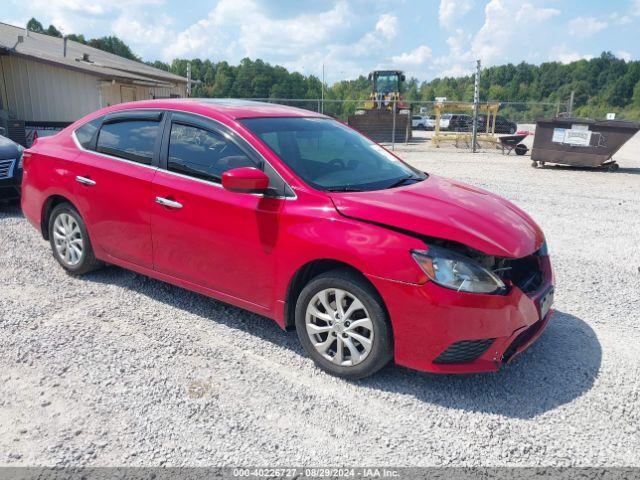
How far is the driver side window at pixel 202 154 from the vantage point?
12.3 feet

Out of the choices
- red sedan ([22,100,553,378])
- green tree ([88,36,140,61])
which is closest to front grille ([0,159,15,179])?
red sedan ([22,100,553,378])

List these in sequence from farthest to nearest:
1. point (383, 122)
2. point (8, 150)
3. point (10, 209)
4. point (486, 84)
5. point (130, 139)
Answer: point (486, 84) → point (383, 122) → point (10, 209) → point (8, 150) → point (130, 139)

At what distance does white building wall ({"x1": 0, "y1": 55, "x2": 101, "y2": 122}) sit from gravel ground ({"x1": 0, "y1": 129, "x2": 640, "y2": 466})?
50.0ft

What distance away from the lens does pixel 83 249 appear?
4789 mm

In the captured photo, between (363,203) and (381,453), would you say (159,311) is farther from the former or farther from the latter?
(381,453)

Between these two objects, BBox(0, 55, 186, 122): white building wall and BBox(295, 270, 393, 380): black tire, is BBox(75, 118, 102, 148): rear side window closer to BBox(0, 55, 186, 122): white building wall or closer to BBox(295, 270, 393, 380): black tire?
BBox(295, 270, 393, 380): black tire

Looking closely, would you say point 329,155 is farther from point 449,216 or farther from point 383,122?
point 383,122

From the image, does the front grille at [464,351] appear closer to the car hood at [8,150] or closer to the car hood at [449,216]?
the car hood at [449,216]

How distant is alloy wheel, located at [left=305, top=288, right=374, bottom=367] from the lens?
3.19m

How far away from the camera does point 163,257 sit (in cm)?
411

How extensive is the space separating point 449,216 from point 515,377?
1193 mm

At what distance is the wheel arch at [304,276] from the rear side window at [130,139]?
1.69m

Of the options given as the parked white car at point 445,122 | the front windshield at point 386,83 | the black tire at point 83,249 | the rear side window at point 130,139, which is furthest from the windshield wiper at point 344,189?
the parked white car at point 445,122

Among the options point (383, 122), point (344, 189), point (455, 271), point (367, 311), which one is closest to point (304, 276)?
point (367, 311)
